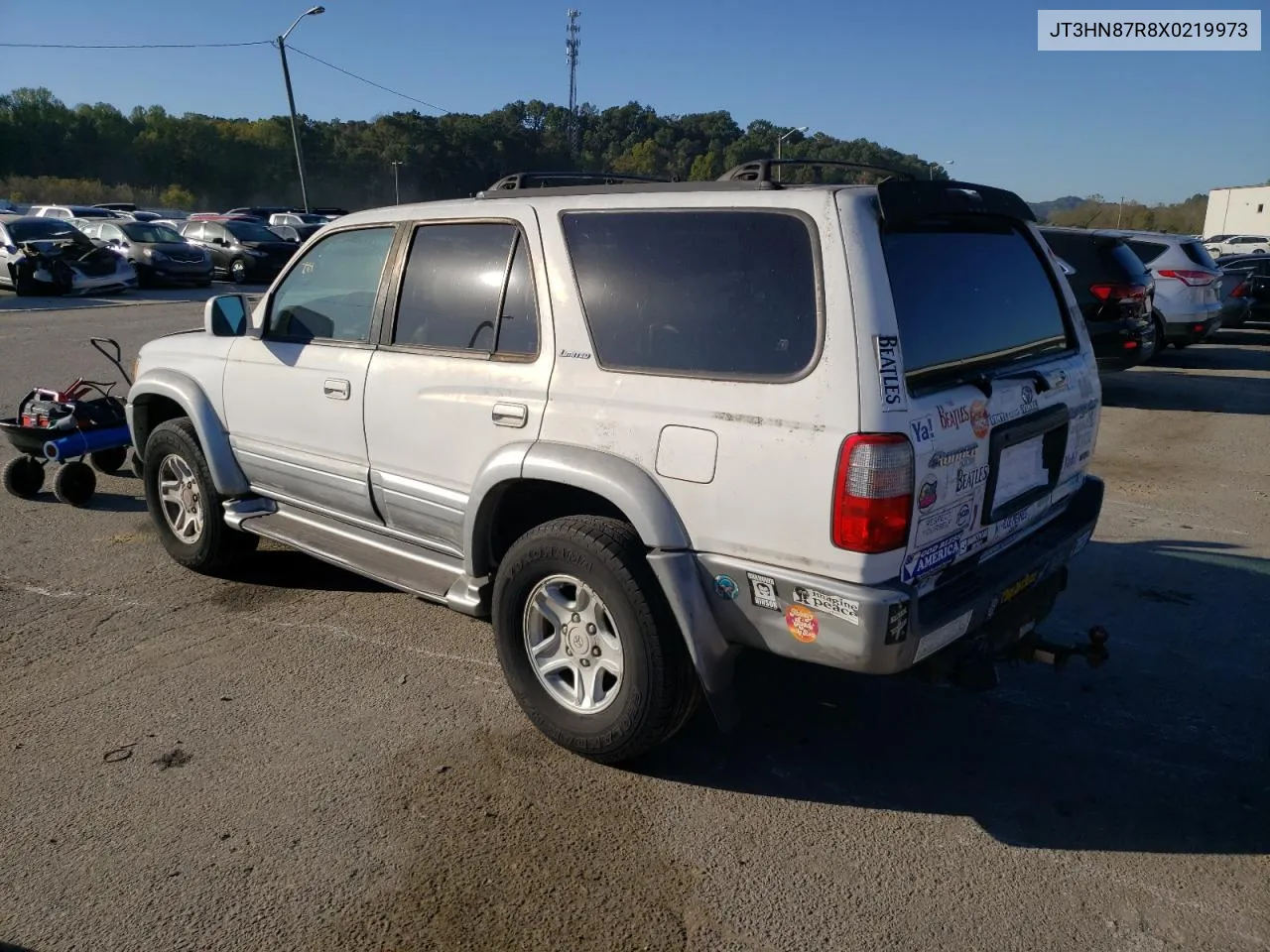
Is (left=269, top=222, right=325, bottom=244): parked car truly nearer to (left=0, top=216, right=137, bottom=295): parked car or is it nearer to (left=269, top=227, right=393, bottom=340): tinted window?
(left=0, top=216, right=137, bottom=295): parked car

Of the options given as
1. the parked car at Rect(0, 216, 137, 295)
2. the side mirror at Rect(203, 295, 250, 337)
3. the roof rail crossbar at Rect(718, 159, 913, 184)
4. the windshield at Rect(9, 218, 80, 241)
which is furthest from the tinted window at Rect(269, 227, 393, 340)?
the windshield at Rect(9, 218, 80, 241)

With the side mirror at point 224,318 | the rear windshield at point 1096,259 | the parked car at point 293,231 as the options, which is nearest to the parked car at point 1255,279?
the rear windshield at point 1096,259

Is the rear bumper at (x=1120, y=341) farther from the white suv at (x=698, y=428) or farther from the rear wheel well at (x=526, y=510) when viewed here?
the rear wheel well at (x=526, y=510)

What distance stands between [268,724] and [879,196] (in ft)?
9.42

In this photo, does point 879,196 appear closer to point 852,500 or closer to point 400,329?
point 852,500

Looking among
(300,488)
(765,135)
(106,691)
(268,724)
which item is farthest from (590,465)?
(765,135)

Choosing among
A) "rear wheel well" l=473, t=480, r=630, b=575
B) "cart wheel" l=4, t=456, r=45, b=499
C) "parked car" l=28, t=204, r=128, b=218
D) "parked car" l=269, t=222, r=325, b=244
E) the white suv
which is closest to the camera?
the white suv

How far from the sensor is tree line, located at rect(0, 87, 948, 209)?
2191 inches

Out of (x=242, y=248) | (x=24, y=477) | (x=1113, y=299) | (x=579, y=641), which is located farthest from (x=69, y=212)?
(x=579, y=641)

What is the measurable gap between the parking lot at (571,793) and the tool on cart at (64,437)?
4.33 ft

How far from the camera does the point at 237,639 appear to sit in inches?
173

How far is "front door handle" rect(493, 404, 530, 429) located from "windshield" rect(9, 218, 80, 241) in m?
20.9

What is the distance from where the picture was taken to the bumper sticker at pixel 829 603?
2758 mm

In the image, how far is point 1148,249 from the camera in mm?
12781
